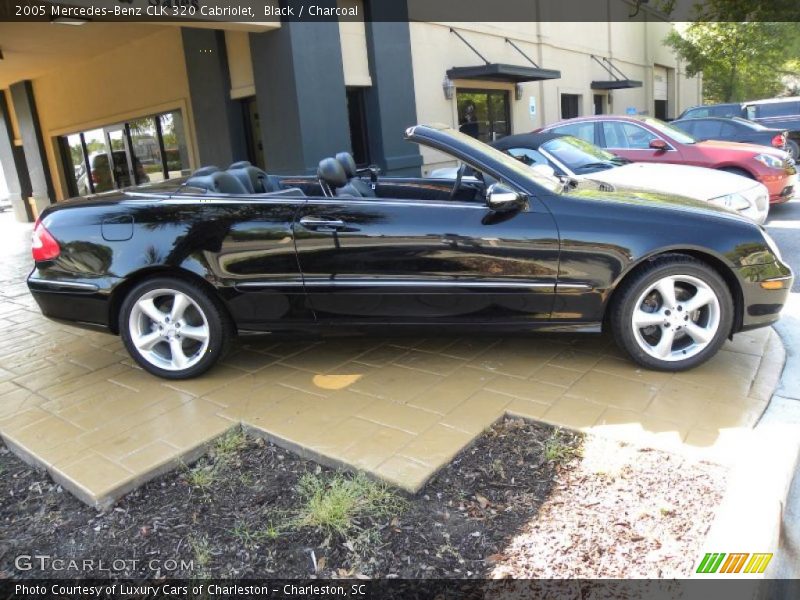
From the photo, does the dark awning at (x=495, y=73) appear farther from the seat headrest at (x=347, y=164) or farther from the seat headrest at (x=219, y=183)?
the seat headrest at (x=219, y=183)

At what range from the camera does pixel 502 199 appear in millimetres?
3477

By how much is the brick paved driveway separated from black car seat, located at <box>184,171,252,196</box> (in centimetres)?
118

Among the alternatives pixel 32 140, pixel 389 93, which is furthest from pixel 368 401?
pixel 32 140

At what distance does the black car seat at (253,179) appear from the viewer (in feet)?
14.4

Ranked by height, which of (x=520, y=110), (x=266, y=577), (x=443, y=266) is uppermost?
(x=520, y=110)

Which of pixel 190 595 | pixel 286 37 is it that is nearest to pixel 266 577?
pixel 190 595

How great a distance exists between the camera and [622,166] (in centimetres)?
698

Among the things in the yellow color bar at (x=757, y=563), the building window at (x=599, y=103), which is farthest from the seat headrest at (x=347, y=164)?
the building window at (x=599, y=103)

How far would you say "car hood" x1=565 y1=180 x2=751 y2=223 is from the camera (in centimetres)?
363

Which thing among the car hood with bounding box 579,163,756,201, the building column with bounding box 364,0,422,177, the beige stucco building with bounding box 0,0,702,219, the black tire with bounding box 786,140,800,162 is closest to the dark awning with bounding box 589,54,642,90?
the beige stucco building with bounding box 0,0,702,219

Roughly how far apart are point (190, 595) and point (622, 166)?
6319 millimetres

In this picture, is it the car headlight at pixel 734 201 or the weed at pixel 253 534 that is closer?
the weed at pixel 253 534

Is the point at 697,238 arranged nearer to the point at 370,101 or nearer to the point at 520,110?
the point at 370,101

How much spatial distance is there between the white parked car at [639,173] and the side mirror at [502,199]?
2.00 m
